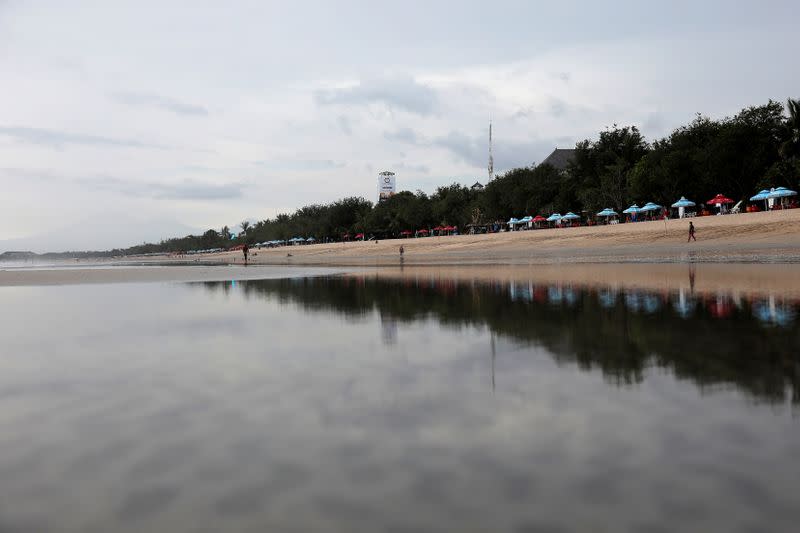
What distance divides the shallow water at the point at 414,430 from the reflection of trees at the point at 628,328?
0.07 metres

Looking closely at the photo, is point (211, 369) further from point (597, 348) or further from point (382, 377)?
point (597, 348)

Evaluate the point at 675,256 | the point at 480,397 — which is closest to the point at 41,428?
the point at 480,397

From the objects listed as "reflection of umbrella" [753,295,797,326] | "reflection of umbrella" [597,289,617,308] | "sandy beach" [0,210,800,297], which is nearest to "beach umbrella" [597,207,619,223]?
"sandy beach" [0,210,800,297]

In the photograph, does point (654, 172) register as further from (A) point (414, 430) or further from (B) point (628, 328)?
(A) point (414, 430)

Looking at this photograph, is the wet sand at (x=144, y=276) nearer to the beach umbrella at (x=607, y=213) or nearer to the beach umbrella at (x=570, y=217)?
the beach umbrella at (x=607, y=213)

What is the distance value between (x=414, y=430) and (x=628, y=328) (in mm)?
6304

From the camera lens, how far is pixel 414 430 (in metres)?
5.08

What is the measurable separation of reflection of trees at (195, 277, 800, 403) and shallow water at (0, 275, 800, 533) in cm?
7

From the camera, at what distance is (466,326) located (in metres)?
11.3

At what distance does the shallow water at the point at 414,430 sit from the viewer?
358 cm

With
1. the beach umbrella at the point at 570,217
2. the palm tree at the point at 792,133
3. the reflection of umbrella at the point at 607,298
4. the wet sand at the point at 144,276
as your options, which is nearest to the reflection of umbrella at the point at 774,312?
the reflection of umbrella at the point at 607,298

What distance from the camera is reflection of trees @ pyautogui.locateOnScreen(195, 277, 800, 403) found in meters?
6.84

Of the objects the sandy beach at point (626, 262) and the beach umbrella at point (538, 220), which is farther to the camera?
the beach umbrella at point (538, 220)

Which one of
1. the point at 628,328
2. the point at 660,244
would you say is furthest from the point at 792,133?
the point at 628,328
